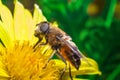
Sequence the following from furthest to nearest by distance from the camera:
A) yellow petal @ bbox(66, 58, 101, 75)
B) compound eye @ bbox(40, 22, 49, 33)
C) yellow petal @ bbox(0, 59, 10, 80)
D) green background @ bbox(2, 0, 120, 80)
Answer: green background @ bbox(2, 0, 120, 80)
yellow petal @ bbox(66, 58, 101, 75)
compound eye @ bbox(40, 22, 49, 33)
yellow petal @ bbox(0, 59, 10, 80)

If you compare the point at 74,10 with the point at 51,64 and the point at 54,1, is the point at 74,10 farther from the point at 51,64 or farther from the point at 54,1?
the point at 51,64

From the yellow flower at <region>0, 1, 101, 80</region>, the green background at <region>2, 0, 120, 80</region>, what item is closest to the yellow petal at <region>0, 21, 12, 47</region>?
the yellow flower at <region>0, 1, 101, 80</region>

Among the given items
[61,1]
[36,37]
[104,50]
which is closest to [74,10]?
[61,1]

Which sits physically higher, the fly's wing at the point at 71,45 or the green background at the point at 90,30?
the fly's wing at the point at 71,45

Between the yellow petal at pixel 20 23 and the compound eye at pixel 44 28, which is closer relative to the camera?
the compound eye at pixel 44 28

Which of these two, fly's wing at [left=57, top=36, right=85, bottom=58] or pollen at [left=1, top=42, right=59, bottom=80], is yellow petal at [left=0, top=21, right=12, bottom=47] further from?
fly's wing at [left=57, top=36, right=85, bottom=58]

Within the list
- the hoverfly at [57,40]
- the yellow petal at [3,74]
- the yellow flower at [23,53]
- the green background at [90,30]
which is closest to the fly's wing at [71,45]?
the hoverfly at [57,40]

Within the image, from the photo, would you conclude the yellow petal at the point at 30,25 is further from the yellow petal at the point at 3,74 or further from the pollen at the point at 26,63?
the yellow petal at the point at 3,74
